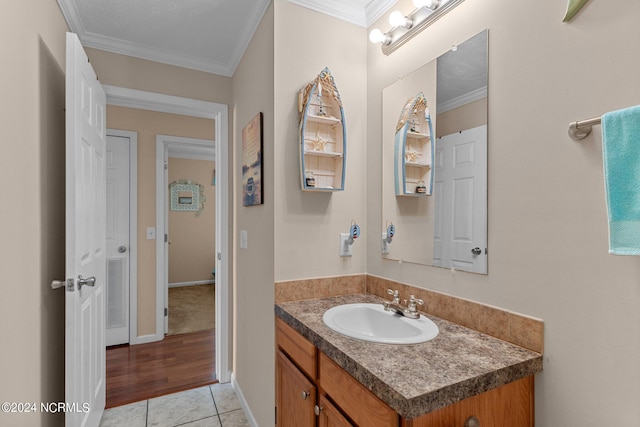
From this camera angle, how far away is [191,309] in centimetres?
445

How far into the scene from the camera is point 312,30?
5.52ft

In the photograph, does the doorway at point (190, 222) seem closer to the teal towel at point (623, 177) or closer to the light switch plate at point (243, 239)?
the light switch plate at point (243, 239)

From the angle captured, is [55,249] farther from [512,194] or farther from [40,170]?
[512,194]

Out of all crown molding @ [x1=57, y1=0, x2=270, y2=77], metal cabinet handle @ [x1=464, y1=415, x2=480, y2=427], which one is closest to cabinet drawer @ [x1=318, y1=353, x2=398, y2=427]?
metal cabinet handle @ [x1=464, y1=415, x2=480, y2=427]

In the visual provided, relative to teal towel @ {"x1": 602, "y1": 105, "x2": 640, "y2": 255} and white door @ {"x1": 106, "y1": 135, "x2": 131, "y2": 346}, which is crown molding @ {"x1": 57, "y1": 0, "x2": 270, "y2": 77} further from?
teal towel @ {"x1": 602, "y1": 105, "x2": 640, "y2": 255}

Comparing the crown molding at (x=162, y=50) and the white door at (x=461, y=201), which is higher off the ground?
the crown molding at (x=162, y=50)

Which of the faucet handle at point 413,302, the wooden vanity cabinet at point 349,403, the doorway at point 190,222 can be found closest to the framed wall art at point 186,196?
the doorway at point 190,222

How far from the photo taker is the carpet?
12.4 feet

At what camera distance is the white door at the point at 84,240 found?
1438mm

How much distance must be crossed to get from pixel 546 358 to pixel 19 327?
189 cm

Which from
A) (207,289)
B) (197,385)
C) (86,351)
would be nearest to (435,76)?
(86,351)

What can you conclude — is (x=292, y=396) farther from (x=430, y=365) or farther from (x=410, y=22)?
(x=410, y=22)

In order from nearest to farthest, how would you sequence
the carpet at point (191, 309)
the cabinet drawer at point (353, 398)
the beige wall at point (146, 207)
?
the cabinet drawer at point (353, 398) < the beige wall at point (146, 207) < the carpet at point (191, 309)

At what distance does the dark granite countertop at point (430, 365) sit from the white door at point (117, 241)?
274 cm
